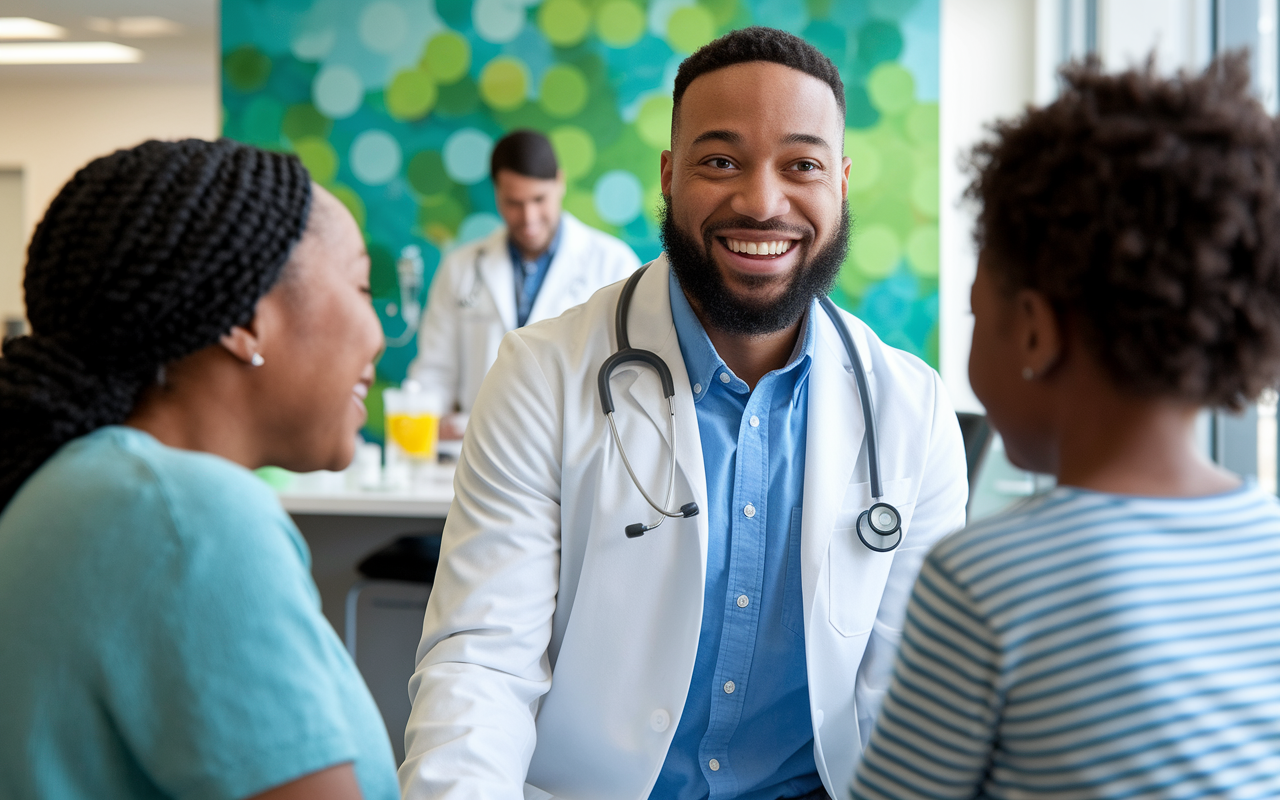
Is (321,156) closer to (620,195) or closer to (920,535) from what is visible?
(620,195)

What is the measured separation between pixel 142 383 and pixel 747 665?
30.0 inches

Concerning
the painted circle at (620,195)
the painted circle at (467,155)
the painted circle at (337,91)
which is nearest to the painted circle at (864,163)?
the painted circle at (620,195)

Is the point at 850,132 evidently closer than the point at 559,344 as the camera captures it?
No

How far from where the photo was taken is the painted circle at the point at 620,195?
4543 millimetres

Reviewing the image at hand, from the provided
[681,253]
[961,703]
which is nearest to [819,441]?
[681,253]

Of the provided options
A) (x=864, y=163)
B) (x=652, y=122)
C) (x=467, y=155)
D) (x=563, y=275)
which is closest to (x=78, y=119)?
(x=467, y=155)

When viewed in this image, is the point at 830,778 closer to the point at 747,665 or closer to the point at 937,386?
the point at 747,665

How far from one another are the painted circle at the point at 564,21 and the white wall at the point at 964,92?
1.58m

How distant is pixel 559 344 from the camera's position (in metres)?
1.36

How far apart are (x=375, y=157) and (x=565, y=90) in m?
0.93

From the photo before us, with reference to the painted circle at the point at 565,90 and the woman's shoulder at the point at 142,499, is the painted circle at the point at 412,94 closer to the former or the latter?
the painted circle at the point at 565,90

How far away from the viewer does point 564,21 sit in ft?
14.9

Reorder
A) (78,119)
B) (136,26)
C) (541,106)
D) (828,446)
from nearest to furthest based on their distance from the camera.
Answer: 1. (828,446)
2. (541,106)
3. (136,26)
4. (78,119)

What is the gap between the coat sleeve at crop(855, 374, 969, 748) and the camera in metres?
1.26
